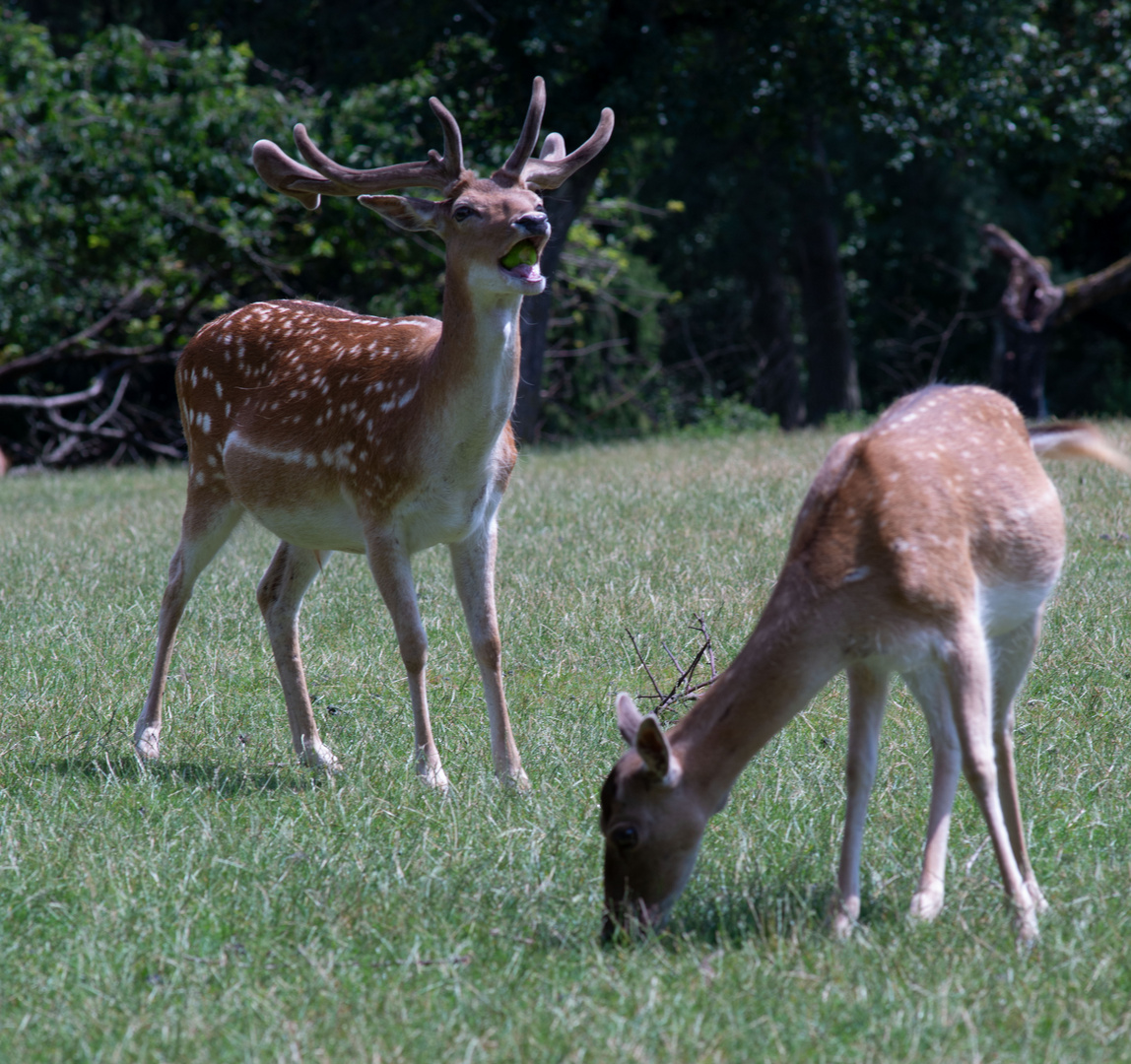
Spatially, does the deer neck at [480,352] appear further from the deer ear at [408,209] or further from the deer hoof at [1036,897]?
the deer hoof at [1036,897]

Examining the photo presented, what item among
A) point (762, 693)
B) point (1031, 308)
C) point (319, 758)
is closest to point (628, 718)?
point (762, 693)

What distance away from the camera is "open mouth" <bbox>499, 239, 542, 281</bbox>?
176 inches

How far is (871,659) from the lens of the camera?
343cm

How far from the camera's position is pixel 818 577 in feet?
11.2

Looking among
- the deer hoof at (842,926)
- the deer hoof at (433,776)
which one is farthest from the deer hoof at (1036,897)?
the deer hoof at (433,776)

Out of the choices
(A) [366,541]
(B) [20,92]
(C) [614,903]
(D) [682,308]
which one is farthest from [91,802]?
(D) [682,308]

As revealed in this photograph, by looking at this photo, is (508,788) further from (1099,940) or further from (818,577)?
(1099,940)

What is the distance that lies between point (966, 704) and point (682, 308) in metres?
23.6

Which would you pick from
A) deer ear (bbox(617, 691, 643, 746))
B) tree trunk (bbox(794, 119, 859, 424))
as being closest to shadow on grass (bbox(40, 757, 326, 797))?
deer ear (bbox(617, 691, 643, 746))

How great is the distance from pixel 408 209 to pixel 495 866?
2.34 metres

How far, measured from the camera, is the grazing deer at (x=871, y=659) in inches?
131

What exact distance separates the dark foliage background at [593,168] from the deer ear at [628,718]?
1185 cm

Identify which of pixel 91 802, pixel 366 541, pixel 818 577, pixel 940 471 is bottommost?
pixel 91 802

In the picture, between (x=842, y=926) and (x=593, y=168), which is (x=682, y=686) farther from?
(x=593, y=168)
